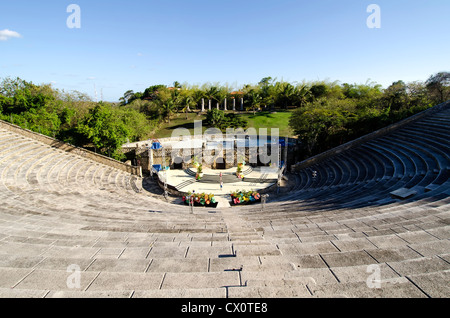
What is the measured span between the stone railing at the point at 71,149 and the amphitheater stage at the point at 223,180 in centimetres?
352

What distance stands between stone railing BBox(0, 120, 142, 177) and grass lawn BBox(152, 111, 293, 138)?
16.2 meters

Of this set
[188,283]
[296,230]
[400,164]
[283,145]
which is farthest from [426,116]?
[188,283]

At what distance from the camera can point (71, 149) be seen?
21547 mm

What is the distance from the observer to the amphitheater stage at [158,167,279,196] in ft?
70.3

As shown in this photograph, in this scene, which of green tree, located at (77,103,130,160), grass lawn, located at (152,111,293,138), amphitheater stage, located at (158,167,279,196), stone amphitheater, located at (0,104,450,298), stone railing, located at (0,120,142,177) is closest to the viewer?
stone amphitheater, located at (0,104,450,298)

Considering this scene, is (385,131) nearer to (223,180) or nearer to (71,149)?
(223,180)

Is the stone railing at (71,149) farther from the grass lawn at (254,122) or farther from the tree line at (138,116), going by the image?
the grass lawn at (254,122)

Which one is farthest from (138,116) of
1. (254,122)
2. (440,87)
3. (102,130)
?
(440,87)

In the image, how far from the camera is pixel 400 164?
15.2 metres

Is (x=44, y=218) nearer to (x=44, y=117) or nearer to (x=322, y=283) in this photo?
(x=322, y=283)

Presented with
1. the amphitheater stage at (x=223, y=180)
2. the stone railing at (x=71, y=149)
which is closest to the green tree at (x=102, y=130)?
the stone railing at (x=71, y=149)

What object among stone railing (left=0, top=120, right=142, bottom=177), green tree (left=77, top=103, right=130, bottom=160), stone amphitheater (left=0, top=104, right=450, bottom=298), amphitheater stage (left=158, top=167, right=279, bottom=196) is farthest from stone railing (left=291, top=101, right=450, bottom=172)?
green tree (left=77, top=103, right=130, bottom=160)

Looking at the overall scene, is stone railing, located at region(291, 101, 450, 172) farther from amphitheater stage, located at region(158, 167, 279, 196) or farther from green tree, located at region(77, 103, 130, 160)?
green tree, located at region(77, 103, 130, 160)

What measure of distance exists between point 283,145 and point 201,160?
1073 cm
